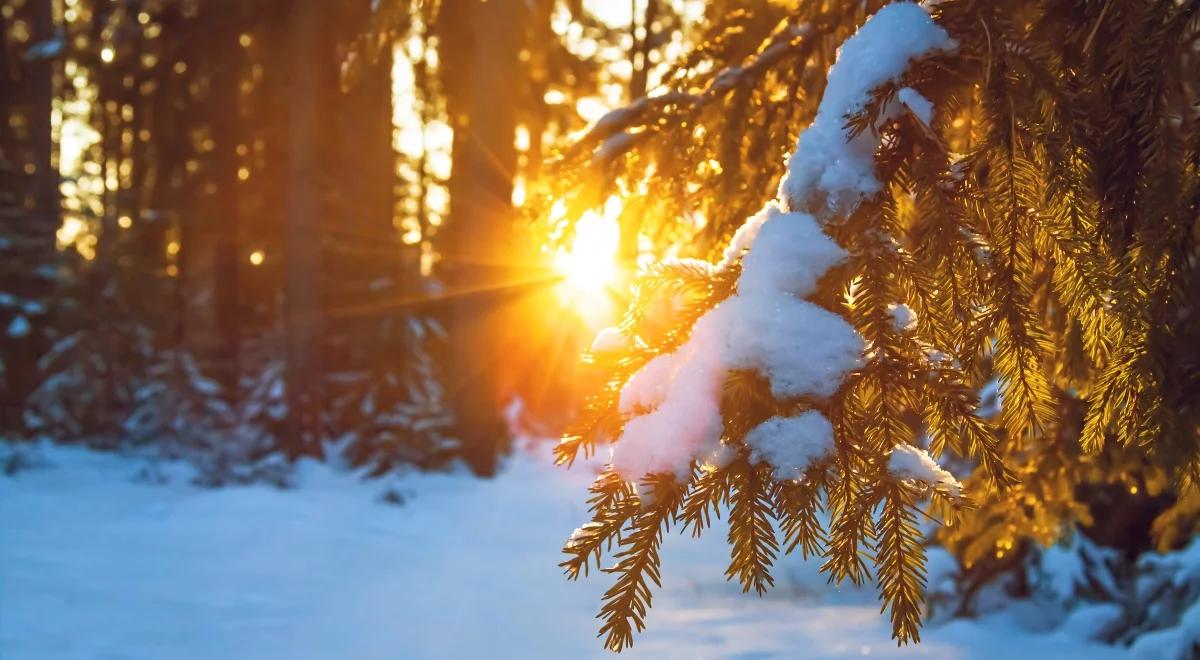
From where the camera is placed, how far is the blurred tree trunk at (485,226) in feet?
35.3

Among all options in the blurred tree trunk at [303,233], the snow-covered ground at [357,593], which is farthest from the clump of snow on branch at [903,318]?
the blurred tree trunk at [303,233]

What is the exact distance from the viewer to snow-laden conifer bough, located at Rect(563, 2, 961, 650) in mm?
1686

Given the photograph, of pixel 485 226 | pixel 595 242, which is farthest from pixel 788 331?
pixel 485 226

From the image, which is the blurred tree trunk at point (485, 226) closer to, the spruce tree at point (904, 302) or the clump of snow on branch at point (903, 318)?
the spruce tree at point (904, 302)

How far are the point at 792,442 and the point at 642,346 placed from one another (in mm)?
467

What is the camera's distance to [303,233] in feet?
37.0

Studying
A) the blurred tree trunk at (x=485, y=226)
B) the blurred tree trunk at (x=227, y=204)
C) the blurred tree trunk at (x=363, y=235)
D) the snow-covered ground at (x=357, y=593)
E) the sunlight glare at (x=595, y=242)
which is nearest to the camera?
the sunlight glare at (x=595, y=242)

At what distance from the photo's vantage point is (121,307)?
12.3 meters

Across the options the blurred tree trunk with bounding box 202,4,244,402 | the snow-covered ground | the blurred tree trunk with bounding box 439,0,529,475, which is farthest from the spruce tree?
the blurred tree trunk with bounding box 202,4,244,402

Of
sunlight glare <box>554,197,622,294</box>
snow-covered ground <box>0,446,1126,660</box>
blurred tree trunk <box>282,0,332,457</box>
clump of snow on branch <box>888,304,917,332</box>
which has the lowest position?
snow-covered ground <box>0,446,1126,660</box>

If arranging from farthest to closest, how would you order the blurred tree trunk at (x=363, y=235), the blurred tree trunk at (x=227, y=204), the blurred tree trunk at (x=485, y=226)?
the blurred tree trunk at (x=363, y=235), the blurred tree trunk at (x=227, y=204), the blurred tree trunk at (x=485, y=226)

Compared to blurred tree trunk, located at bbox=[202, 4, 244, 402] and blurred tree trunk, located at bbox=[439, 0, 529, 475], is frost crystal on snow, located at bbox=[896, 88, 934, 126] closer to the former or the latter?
blurred tree trunk, located at bbox=[439, 0, 529, 475]

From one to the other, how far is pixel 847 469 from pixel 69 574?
5883mm

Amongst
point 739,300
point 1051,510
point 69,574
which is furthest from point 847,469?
→ point 69,574
